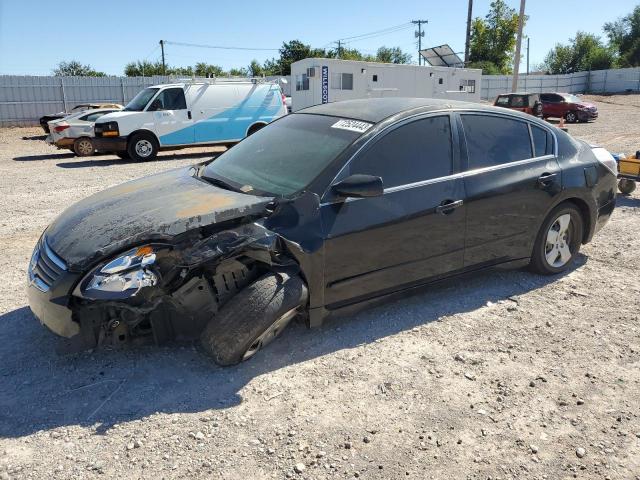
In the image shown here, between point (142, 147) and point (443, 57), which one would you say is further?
point (443, 57)

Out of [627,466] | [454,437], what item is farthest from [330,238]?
[627,466]

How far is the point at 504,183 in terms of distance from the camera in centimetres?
423

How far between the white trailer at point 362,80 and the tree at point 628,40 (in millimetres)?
44883

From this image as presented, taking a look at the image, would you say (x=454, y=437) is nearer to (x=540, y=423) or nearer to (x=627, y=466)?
(x=540, y=423)

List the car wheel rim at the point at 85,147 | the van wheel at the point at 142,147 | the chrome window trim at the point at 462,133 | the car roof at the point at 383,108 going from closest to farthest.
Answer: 1. the chrome window trim at the point at 462,133
2. the car roof at the point at 383,108
3. the van wheel at the point at 142,147
4. the car wheel rim at the point at 85,147

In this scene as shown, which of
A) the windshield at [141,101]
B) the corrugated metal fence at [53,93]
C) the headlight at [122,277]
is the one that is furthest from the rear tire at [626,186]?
the corrugated metal fence at [53,93]

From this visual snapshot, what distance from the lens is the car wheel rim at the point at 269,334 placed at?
326 cm

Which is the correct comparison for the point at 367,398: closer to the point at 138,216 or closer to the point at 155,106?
the point at 138,216

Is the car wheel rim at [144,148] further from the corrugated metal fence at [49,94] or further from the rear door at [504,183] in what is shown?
the corrugated metal fence at [49,94]

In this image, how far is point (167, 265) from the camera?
3117 millimetres

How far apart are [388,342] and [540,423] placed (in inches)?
44.8

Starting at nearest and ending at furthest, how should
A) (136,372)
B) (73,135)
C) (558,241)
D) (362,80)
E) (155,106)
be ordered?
(136,372), (558,241), (155,106), (73,135), (362,80)

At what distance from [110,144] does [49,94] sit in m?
15.9

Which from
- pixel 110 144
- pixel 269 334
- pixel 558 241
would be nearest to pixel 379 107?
pixel 269 334
